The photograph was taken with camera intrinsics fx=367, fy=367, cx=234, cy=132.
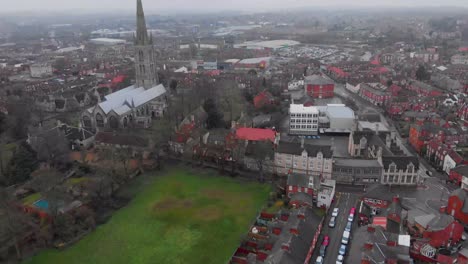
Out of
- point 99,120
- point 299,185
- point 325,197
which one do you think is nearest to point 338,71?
point 99,120

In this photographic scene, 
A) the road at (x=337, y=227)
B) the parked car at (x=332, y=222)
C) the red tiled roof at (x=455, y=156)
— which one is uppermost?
the red tiled roof at (x=455, y=156)

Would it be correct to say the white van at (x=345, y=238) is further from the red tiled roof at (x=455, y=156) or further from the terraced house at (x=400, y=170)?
the red tiled roof at (x=455, y=156)

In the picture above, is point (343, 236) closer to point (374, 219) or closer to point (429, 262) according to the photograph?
point (374, 219)

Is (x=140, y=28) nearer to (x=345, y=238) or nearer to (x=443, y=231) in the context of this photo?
(x=345, y=238)

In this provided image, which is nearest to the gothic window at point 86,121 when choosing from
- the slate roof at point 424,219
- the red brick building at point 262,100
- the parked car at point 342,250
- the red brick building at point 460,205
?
the red brick building at point 262,100

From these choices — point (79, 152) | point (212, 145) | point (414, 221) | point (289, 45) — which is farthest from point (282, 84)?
point (289, 45)

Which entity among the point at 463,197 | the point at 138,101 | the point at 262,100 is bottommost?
the point at 463,197
